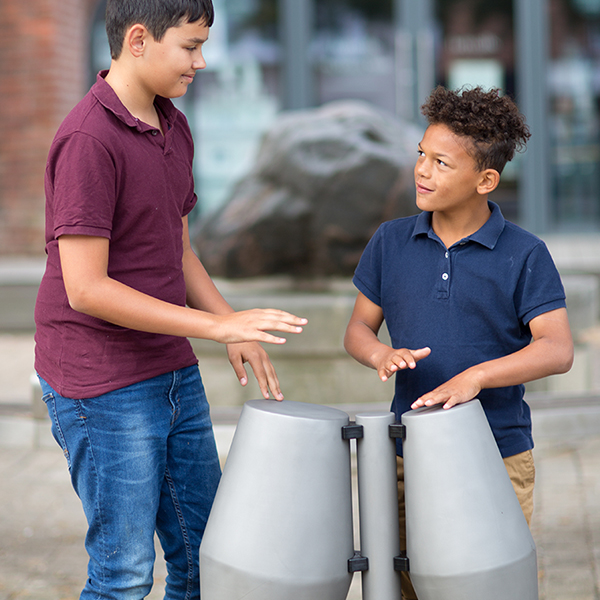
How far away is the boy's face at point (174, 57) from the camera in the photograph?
1.77m

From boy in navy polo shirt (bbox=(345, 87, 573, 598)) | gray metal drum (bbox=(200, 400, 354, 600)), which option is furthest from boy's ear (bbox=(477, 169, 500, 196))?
gray metal drum (bbox=(200, 400, 354, 600))

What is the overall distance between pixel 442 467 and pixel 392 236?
2.02 feet

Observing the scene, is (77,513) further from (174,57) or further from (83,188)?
(174,57)

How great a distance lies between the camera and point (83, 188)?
169 centimetres

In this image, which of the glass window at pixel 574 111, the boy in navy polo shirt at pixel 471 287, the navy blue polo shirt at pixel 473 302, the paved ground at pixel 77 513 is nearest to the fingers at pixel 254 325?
the boy in navy polo shirt at pixel 471 287

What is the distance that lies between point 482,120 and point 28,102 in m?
8.37

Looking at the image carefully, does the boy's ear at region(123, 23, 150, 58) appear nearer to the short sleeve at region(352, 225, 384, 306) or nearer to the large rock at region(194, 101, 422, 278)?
the short sleeve at region(352, 225, 384, 306)

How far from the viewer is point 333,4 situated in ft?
33.6

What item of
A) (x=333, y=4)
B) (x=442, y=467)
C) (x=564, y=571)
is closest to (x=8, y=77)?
(x=333, y=4)

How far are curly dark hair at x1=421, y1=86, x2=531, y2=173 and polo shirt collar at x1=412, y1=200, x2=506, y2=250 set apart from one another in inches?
4.6

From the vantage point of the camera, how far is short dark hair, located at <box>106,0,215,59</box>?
1738 mm

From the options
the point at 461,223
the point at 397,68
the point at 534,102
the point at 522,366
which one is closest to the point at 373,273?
the point at 461,223

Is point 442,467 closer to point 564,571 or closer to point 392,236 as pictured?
point 392,236

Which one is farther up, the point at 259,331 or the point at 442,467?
the point at 259,331
